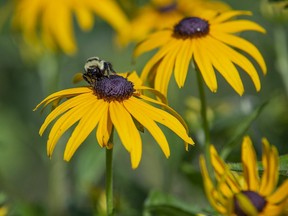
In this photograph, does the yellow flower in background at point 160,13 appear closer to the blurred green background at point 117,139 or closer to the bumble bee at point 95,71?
the blurred green background at point 117,139

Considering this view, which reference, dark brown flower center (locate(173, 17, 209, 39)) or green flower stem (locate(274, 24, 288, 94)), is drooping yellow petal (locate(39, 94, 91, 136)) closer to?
dark brown flower center (locate(173, 17, 209, 39))

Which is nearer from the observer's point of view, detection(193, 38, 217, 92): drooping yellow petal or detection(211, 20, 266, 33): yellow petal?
detection(193, 38, 217, 92): drooping yellow petal

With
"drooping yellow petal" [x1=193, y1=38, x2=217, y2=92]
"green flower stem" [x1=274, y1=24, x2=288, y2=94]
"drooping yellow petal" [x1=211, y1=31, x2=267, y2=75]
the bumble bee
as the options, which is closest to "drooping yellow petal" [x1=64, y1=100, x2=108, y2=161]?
the bumble bee

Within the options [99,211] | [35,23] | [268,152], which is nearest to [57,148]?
[35,23]

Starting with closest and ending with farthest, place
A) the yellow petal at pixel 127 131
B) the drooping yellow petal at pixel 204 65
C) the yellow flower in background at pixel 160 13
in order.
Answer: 1. the yellow petal at pixel 127 131
2. the drooping yellow petal at pixel 204 65
3. the yellow flower in background at pixel 160 13

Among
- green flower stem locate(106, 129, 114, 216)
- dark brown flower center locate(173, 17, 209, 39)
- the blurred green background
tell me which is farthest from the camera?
the blurred green background

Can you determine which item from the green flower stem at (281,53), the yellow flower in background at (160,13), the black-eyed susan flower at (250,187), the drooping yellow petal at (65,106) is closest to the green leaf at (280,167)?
the black-eyed susan flower at (250,187)

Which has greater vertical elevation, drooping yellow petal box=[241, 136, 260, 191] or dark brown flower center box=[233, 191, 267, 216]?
drooping yellow petal box=[241, 136, 260, 191]

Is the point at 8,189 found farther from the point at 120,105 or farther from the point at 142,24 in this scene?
the point at 120,105
